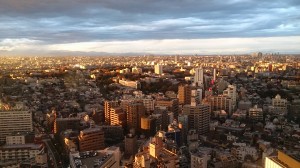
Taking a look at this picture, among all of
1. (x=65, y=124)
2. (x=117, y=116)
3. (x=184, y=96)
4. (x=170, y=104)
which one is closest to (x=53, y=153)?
(x=65, y=124)

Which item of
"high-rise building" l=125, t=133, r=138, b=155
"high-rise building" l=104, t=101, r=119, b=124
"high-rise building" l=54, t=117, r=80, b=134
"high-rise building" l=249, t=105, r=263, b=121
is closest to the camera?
"high-rise building" l=125, t=133, r=138, b=155

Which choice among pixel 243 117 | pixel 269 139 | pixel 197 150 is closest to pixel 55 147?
pixel 197 150

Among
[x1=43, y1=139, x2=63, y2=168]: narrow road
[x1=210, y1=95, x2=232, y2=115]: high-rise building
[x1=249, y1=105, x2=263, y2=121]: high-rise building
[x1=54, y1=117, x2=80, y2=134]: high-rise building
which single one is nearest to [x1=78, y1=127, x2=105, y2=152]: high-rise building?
[x1=43, y1=139, x2=63, y2=168]: narrow road

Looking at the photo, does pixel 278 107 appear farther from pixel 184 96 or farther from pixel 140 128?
pixel 140 128

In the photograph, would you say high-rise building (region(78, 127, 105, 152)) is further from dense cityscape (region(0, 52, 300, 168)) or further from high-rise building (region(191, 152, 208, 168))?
high-rise building (region(191, 152, 208, 168))

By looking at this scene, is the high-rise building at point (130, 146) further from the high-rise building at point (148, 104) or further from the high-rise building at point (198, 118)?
the high-rise building at point (148, 104)
